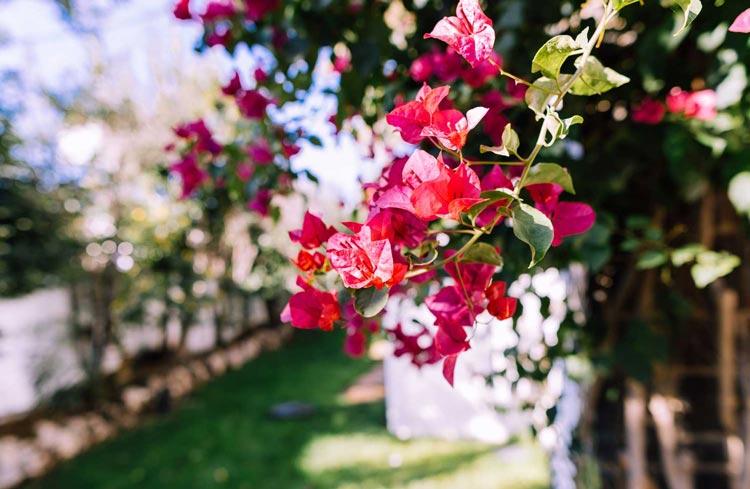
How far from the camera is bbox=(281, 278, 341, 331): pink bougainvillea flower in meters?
0.53

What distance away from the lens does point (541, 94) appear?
0.44 metres

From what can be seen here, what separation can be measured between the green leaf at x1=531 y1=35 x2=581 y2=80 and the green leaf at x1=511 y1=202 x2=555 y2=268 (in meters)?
0.10

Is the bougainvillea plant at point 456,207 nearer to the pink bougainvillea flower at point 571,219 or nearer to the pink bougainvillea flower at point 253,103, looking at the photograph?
the pink bougainvillea flower at point 571,219

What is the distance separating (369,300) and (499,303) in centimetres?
13

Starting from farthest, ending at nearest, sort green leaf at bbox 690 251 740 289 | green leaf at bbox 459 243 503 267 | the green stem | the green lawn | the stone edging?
the stone edging < the green lawn < green leaf at bbox 690 251 740 289 < green leaf at bbox 459 243 503 267 < the green stem

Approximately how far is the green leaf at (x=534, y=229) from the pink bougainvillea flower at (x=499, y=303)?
111 mm

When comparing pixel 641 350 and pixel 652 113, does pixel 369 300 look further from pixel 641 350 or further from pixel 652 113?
pixel 641 350

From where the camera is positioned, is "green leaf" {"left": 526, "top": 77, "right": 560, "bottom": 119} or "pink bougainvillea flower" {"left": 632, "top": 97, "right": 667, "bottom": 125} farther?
"pink bougainvillea flower" {"left": 632, "top": 97, "right": 667, "bottom": 125}

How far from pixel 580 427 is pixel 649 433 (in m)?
0.21

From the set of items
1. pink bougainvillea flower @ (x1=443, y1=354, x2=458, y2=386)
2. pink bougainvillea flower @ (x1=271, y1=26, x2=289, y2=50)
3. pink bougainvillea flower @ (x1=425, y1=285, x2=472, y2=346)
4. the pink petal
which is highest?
pink bougainvillea flower @ (x1=271, y1=26, x2=289, y2=50)

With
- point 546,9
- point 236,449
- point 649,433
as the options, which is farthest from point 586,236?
point 236,449

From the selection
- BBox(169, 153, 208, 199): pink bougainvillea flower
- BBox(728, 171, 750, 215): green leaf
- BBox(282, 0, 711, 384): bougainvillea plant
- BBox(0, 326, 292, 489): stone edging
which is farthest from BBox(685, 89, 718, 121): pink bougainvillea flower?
BBox(0, 326, 292, 489): stone edging

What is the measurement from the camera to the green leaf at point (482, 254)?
0.50 m

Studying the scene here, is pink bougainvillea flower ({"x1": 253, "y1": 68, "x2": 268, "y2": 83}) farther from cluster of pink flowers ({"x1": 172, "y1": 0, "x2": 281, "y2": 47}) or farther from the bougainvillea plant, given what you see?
the bougainvillea plant
